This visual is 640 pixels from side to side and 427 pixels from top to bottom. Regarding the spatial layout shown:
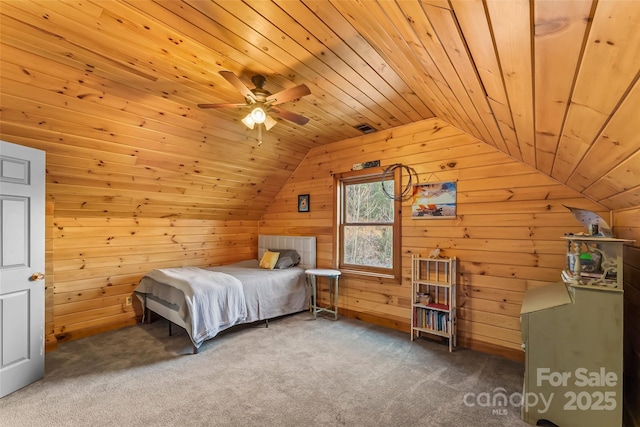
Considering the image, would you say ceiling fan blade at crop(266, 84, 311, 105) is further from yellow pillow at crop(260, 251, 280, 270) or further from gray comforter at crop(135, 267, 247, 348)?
yellow pillow at crop(260, 251, 280, 270)

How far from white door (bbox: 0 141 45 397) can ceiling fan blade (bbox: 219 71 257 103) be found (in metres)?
1.86

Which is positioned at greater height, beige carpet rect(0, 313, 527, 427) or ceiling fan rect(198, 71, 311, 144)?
ceiling fan rect(198, 71, 311, 144)

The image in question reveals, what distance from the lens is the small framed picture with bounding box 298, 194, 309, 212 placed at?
192 inches

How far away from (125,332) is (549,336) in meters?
4.42

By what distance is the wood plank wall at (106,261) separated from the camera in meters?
3.52

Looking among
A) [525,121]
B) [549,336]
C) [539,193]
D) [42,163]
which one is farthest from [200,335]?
[539,193]

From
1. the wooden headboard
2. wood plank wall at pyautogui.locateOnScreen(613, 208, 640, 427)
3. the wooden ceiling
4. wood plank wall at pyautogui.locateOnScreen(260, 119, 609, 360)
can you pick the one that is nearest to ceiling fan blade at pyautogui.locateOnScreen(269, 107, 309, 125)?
the wooden ceiling

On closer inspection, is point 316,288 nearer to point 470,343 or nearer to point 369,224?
point 369,224

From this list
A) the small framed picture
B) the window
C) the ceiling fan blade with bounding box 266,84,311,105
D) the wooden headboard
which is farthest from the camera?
the small framed picture

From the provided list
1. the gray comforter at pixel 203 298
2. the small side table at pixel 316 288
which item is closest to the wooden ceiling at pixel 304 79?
the gray comforter at pixel 203 298

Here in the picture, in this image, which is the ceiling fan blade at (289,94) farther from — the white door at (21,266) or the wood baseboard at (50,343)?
the wood baseboard at (50,343)

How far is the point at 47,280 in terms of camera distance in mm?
3340

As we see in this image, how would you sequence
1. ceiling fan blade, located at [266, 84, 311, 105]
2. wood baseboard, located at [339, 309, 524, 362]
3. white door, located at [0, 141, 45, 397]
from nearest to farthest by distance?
ceiling fan blade, located at [266, 84, 311, 105] < white door, located at [0, 141, 45, 397] < wood baseboard, located at [339, 309, 524, 362]

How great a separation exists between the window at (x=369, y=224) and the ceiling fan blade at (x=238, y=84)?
7.06ft
